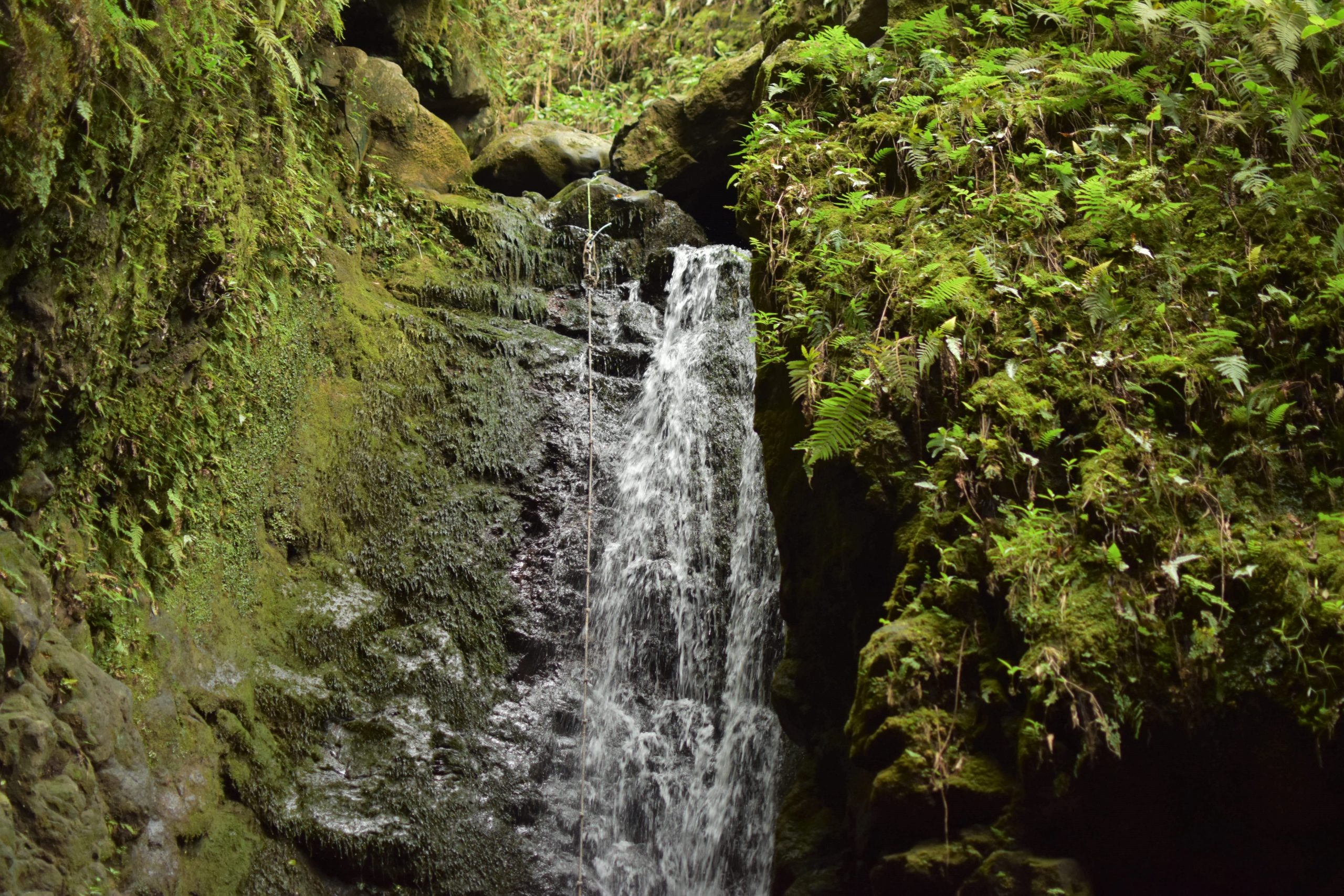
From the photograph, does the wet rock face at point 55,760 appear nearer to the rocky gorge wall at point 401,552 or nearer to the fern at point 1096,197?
the rocky gorge wall at point 401,552

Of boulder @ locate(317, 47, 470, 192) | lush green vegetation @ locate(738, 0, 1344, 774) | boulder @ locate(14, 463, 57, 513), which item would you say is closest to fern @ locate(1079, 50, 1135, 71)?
lush green vegetation @ locate(738, 0, 1344, 774)

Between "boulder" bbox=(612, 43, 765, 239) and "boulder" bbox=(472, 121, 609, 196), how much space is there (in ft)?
1.47

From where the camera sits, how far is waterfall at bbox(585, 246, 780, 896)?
19.5 ft

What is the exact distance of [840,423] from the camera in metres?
4.03

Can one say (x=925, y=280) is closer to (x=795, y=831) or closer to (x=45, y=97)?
(x=795, y=831)

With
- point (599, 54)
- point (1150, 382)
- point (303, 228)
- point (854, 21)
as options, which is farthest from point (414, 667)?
point (599, 54)

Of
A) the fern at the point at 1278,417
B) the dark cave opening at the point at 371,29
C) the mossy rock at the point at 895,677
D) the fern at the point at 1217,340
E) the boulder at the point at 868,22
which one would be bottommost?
the mossy rock at the point at 895,677

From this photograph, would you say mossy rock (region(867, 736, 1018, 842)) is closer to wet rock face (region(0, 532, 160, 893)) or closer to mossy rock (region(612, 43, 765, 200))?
wet rock face (region(0, 532, 160, 893))

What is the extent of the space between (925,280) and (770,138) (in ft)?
5.66

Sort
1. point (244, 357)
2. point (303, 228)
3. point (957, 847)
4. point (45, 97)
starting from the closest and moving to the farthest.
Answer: point (957, 847) < point (45, 97) < point (244, 357) < point (303, 228)

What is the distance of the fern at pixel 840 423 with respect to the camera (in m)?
4.02

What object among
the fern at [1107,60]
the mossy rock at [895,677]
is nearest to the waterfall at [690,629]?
the mossy rock at [895,677]

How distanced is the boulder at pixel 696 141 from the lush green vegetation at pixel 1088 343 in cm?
374

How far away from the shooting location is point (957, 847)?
3174 millimetres
